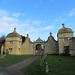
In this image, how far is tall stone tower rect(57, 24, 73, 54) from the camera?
26.1 metres

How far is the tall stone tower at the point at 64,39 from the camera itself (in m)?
26.1

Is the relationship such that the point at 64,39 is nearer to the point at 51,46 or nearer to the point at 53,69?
the point at 51,46

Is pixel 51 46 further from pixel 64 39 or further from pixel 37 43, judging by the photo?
pixel 64 39

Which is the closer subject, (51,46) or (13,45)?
(51,46)

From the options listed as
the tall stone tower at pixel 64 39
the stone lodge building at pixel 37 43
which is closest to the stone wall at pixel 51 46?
the stone lodge building at pixel 37 43

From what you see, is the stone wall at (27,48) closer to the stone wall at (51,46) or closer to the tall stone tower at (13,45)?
the tall stone tower at (13,45)

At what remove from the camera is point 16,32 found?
3425 centimetres

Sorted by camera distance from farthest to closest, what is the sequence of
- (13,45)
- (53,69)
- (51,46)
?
1. (13,45)
2. (51,46)
3. (53,69)

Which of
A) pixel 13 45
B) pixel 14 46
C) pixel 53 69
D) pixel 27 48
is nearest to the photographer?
pixel 53 69

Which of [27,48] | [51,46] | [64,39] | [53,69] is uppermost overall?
[64,39]

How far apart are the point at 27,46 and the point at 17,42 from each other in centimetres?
405

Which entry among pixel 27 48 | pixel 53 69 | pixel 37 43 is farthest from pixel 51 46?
pixel 53 69

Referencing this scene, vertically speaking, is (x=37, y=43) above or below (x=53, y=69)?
above

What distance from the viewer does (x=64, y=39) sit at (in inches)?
1059
